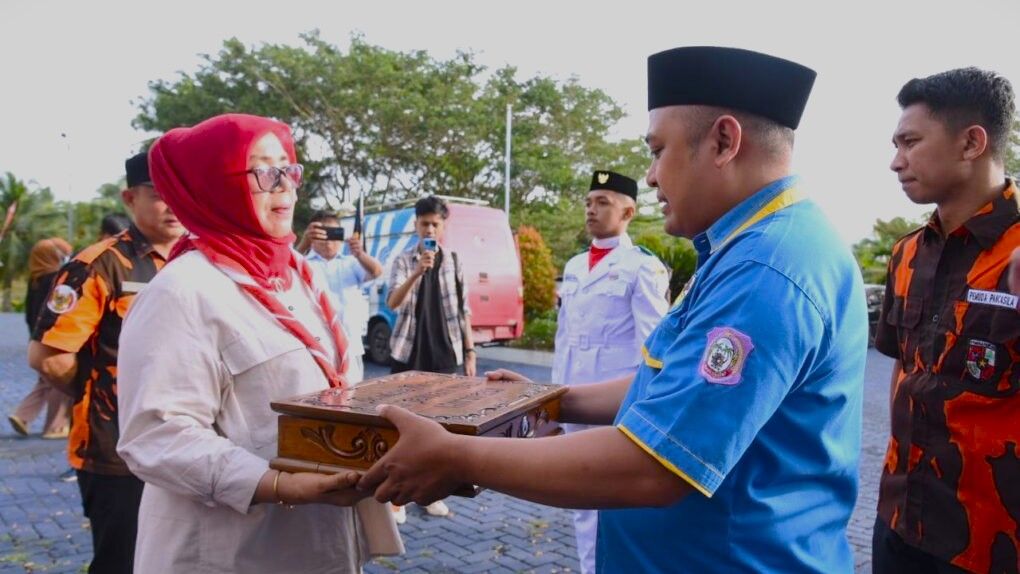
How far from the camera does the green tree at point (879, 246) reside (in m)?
21.4

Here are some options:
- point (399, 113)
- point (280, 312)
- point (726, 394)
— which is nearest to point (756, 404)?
point (726, 394)

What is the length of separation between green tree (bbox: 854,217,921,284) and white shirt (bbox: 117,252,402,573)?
21.4 meters

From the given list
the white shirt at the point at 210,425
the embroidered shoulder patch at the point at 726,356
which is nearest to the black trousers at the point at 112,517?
the white shirt at the point at 210,425

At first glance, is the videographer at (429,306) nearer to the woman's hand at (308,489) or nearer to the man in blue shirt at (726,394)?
the woman's hand at (308,489)

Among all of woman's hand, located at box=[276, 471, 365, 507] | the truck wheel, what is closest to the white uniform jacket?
woman's hand, located at box=[276, 471, 365, 507]

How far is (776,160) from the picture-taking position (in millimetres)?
1585

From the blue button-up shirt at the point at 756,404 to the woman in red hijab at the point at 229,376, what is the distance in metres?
0.71

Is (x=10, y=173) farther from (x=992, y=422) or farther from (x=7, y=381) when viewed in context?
(x=992, y=422)

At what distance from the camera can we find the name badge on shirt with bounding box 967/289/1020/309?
7.32ft

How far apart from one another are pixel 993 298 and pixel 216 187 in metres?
2.30

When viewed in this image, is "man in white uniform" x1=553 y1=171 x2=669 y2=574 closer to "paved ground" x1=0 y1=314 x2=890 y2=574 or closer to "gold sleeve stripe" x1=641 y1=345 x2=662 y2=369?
"paved ground" x1=0 y1=314 x2=890 y2=574

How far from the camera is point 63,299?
2.96 m

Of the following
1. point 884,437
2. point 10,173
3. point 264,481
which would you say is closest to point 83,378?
point 264,481

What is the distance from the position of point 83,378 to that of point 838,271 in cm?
291
